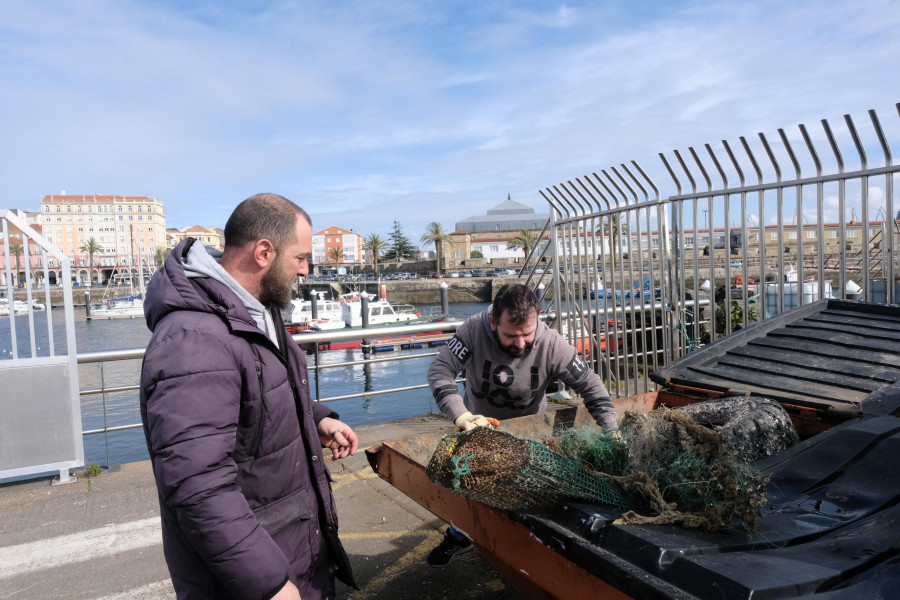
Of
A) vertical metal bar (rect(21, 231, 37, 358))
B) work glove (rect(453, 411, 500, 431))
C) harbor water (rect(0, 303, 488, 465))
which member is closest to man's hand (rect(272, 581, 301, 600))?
work glove (rect(453, 411, 500, 431))

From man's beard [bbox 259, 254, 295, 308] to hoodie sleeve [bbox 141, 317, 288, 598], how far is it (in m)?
0.36

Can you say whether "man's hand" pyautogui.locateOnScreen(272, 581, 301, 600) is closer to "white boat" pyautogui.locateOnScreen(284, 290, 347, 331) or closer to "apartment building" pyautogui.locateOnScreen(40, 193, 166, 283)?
"white boat" pyautogui.locateOnScreen(284, 290, 347, 331)

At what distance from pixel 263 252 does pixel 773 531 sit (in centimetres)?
188

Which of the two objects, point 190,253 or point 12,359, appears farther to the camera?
point 12,359

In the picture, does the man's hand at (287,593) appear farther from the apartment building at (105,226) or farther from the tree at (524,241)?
the apartment building at (105,226)

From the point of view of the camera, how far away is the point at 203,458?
1.68 meters

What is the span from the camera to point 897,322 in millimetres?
3631

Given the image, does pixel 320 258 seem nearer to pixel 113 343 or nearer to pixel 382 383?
pixel 113 343

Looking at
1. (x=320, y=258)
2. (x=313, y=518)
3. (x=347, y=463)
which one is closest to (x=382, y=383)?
(x=347, y=463)

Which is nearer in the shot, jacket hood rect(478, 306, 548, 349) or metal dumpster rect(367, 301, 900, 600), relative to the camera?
metal dumpster rect(367, 301, 900, 600)

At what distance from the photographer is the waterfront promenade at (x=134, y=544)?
349 cm

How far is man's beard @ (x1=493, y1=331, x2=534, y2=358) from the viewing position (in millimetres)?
3747

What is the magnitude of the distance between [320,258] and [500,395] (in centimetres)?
13410

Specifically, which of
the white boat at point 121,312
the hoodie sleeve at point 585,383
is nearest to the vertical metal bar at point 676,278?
the hoodie sleeve at point 585,383
